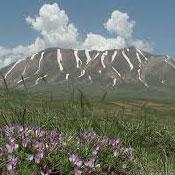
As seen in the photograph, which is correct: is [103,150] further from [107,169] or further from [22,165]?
[22,165]

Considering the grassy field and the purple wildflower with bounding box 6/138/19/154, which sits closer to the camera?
the purple wildflower with bounding box 6/138/19/154

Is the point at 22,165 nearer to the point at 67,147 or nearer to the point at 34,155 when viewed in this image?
the point at 34,155

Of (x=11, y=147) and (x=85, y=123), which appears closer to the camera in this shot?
(x=11, y=147)

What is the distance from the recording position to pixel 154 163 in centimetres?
852

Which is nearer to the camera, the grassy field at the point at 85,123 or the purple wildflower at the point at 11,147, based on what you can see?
the purple wildflower at the point at 11,147

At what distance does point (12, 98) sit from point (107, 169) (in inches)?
125

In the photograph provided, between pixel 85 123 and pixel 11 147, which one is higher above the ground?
pixel 11 147

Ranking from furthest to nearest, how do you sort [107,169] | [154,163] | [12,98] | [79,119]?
[79,119] → [12,98] → [154,163] → [107,169]

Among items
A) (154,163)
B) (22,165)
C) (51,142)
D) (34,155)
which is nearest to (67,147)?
(51,142)

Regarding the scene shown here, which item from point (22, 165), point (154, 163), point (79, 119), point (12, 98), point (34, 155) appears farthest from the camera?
point (79, 119)

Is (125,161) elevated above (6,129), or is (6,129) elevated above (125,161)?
(6,129)

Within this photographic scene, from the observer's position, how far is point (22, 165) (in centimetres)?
572

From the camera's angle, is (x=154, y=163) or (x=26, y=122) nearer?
(x=154, y=163)

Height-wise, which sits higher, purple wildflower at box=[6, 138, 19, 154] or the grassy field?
purple wildflower at box=[6, 138, 19, 154]
